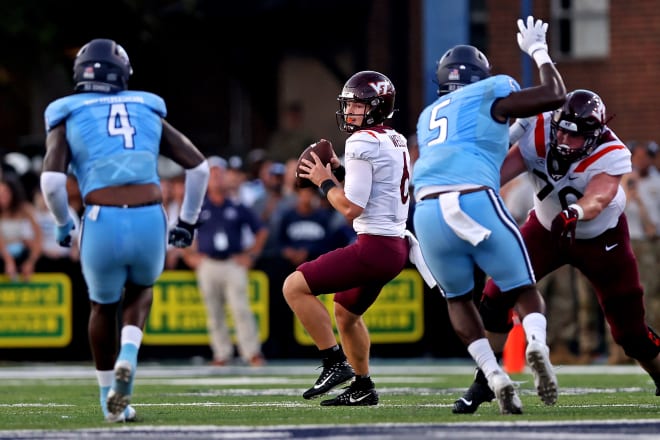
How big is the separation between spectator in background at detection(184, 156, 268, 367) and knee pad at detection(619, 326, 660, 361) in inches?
268

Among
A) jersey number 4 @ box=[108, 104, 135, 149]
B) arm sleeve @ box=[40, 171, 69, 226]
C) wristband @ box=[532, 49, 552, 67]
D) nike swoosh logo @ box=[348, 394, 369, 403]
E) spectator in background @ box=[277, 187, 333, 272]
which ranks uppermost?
wristband @ box=[532, 49, 552, 67]

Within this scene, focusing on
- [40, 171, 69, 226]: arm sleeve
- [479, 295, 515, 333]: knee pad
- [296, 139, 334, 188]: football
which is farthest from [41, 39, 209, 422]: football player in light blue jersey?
[479, 295, 515, 333]: knee pad

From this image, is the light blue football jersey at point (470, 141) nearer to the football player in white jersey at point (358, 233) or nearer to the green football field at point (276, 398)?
the football player in white jersey at point (358, 233)

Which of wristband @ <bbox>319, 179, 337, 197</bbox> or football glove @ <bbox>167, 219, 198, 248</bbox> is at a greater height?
wristband @ <bbox>319, 179, 337, 197</bbox>

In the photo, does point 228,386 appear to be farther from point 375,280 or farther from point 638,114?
point 638,114

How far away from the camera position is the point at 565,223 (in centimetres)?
855

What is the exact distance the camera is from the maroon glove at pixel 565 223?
8.55 meters

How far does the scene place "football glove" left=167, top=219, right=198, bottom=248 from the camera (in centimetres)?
850

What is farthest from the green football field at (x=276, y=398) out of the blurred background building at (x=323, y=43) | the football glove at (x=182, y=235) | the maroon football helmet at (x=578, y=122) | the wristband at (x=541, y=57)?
the blurred background building at (x=323, y=43)

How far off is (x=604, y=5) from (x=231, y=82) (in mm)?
6947

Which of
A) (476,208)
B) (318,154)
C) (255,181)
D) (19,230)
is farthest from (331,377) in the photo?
(255,181)

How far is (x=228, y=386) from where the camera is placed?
39.9 ft

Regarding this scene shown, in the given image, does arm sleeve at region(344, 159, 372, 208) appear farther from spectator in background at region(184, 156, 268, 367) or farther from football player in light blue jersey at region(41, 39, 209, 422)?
spectator in background at region(184, 156, 268, 367)

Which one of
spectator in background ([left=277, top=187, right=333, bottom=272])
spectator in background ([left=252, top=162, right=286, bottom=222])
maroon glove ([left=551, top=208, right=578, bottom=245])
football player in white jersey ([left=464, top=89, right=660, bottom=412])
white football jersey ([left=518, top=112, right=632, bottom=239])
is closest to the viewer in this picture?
maroon glove ([left=551, top=208, right=578, bottom=245])
